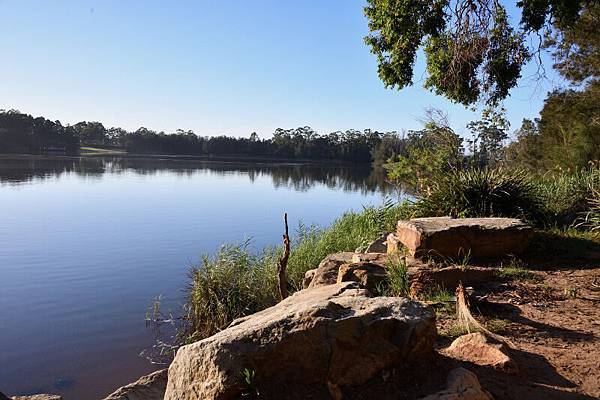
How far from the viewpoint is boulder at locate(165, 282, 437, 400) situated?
2869mm

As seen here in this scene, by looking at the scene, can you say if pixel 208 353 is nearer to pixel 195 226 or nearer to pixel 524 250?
pixel 524 250

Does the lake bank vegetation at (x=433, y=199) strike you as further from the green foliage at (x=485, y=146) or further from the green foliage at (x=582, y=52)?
the green foliage at (x=582, y=52)

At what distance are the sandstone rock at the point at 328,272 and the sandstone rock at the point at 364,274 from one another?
452 mm

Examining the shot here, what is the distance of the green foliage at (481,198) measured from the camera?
28.8 feet

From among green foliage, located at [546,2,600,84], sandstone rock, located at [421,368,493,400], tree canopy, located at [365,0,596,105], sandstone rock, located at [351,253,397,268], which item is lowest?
sandstone rock, located at [351,253,397,268]

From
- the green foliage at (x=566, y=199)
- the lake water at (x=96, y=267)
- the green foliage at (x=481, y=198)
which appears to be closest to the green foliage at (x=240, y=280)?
the green foliage at (x=481, y=198)

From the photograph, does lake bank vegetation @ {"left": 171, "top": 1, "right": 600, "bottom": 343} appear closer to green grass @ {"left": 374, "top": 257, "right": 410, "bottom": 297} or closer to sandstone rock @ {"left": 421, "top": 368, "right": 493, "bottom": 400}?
green grass @ {"left": 374, "top": 257, "right": 410, "bottom": 297}

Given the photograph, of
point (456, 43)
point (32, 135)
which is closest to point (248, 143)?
point (32, 135)

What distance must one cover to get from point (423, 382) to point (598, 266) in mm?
5220

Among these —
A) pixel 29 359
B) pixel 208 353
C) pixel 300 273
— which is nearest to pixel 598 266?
pixel 300 273

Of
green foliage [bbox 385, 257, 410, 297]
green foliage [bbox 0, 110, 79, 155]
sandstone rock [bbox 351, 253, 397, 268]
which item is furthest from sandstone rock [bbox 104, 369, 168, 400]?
green foliage [bbox 0, 110, 79, 155]

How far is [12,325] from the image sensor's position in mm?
8477

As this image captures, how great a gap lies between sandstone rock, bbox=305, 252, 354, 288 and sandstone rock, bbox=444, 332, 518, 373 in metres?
2.63

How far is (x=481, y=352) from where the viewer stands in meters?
3.57
